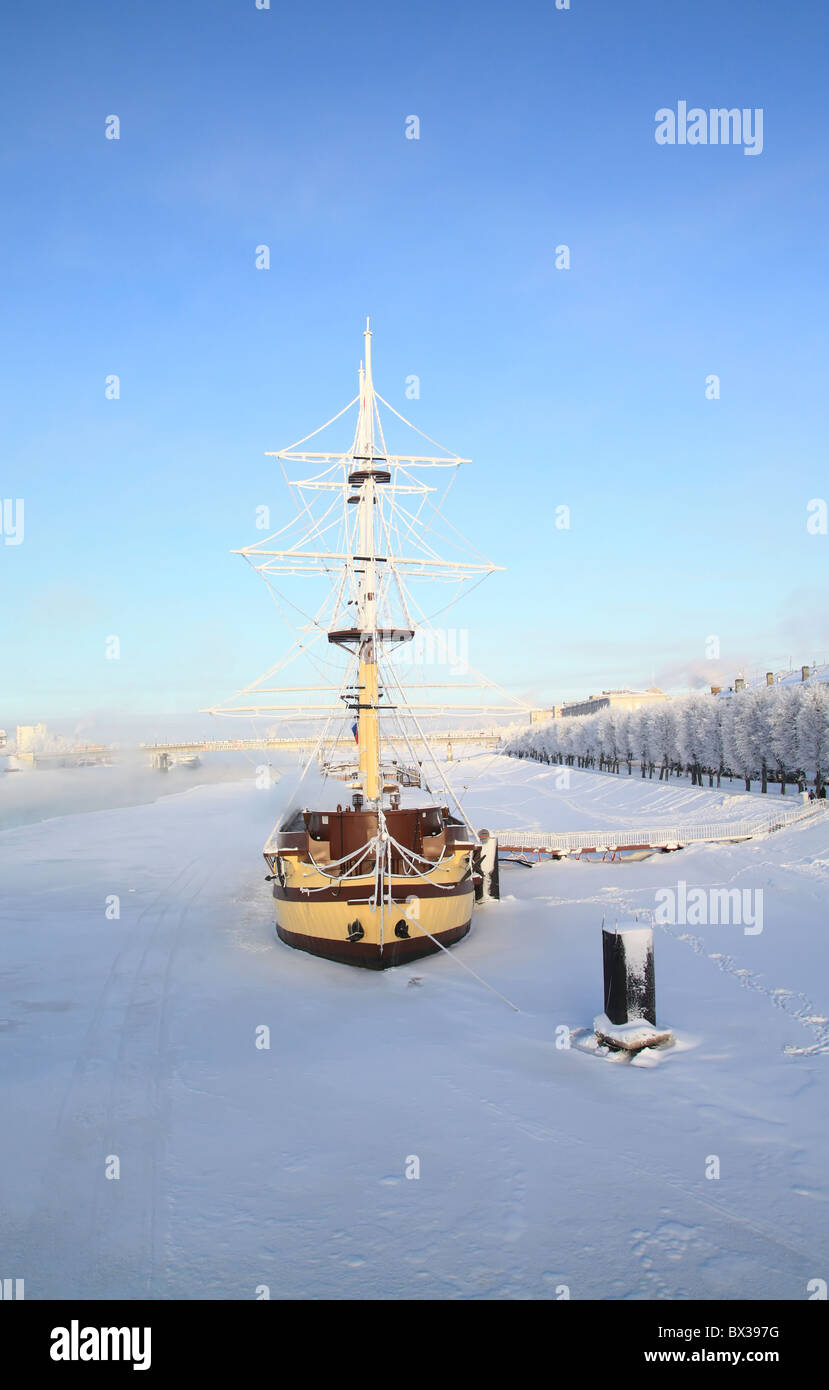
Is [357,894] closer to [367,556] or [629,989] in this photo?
[629,989]

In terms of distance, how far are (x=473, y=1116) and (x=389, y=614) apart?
59.9 ft

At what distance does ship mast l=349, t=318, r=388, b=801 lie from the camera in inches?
977

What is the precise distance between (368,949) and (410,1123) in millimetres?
8375

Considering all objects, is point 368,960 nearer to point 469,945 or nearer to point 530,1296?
point 469,945

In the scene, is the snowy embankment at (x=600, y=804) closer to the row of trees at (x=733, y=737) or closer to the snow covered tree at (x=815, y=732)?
the row of trees at (x=733, y=737)

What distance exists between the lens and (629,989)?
13.0m

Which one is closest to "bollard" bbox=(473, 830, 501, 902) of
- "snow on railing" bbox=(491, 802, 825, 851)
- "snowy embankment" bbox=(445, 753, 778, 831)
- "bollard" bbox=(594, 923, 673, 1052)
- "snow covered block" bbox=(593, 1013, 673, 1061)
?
"snowy embankment" bbox=(445, 753, 778, 831)

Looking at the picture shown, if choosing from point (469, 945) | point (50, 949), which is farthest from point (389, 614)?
point (50, 949)

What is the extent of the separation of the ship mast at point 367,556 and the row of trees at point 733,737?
3564 cm

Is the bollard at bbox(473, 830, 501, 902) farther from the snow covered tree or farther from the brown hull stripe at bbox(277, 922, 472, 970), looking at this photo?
the snow covered tree

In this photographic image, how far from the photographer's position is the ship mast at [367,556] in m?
24.8

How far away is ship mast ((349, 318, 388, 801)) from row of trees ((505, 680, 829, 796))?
3564 centimetres

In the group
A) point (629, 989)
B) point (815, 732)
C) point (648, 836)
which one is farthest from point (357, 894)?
point (815, 732)

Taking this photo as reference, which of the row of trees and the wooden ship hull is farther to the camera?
the row of trees
